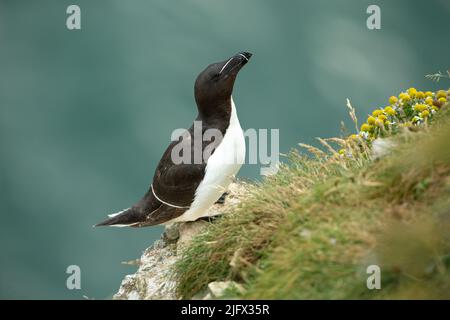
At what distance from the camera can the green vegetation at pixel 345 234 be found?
5492 mm

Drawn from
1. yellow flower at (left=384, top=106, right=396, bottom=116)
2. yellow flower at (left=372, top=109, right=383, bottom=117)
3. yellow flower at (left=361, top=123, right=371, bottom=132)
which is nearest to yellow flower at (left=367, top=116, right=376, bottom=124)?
yellow flower at (left=361, top=123, right=371, bottom=132)

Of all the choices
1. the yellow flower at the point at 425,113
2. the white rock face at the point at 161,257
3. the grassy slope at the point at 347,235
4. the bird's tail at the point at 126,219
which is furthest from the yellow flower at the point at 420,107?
the bird's tail at the point at 126,219

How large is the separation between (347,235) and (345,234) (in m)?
0.03

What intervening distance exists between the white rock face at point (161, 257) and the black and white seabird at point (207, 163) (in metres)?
0.32

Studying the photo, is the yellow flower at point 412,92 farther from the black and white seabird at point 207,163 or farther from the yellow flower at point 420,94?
the black and white seabird at point 207,163

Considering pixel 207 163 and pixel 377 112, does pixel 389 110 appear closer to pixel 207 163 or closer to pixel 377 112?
pixel 377 112

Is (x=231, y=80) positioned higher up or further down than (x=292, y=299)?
higher up
